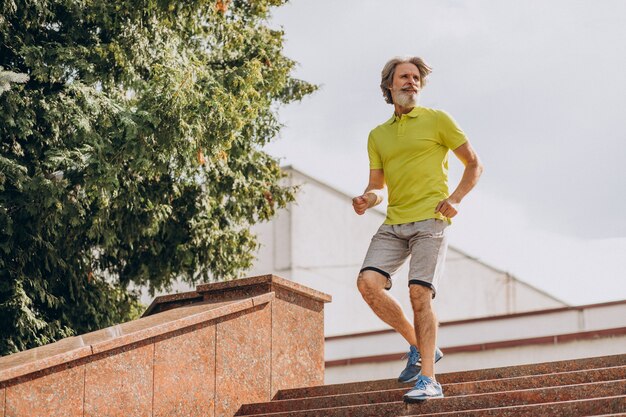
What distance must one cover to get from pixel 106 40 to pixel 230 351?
25.3ft

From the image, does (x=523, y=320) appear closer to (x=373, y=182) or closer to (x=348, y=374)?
(x=348, y=374)

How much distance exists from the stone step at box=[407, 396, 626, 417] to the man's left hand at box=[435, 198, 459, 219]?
4.07 ft

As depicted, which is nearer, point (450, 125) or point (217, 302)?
point (450, 125)

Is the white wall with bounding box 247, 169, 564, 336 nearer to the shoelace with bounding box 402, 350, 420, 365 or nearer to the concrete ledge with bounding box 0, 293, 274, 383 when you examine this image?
the concrete ledge with bounding box 0, 293, 274, 383

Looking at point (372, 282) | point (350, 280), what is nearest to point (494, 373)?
point (372, 282)

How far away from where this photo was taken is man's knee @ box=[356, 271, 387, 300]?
7.89 m

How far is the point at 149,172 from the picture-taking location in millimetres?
14945

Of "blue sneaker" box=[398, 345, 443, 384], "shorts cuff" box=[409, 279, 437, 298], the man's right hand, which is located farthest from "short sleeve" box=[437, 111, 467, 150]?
"blue sneaker" box=[398, 345, 443, 384]

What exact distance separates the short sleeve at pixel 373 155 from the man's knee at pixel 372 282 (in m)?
0.76

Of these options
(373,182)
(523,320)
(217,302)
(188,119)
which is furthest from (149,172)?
(523,320)

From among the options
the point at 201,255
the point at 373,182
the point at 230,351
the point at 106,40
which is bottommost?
the point at 230,351

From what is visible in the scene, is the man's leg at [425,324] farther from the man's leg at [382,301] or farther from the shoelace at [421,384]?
the man's leg at [382,301]

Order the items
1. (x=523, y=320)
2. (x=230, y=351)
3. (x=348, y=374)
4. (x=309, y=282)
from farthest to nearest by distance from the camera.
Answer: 1. (x=309, y=282)
2. (x=348, y=374)
3. (x=523, y=320)
4. (x=230, y=351)

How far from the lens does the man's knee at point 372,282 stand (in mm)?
7887
